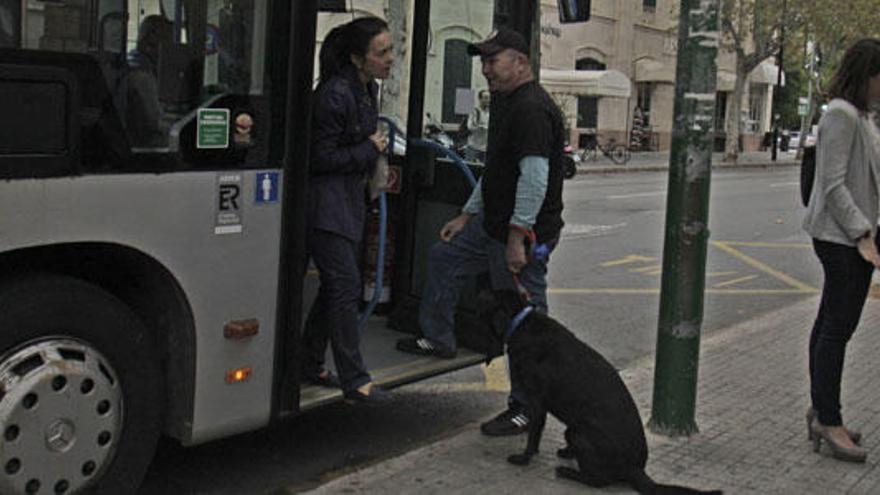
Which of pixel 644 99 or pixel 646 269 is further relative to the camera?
pixel 644 99

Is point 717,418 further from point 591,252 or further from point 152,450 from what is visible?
point 591,252

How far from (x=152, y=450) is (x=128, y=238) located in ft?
2.86

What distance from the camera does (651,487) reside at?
169 inches

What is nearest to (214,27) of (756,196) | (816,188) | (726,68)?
(816,188)

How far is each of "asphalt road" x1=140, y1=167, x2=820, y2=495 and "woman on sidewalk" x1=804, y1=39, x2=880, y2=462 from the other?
1963mm

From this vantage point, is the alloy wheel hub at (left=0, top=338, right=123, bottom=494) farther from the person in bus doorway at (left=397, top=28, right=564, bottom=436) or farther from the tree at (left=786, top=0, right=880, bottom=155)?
the tree at (left=786, top=0, right=880, bottom=155)

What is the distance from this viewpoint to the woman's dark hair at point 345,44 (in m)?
4.74

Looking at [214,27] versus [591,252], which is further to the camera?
[591,252]

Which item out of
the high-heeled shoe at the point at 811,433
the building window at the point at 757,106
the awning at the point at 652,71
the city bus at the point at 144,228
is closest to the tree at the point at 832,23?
the awning at the point at 652,71

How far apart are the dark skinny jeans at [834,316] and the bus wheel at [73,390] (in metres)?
3.04

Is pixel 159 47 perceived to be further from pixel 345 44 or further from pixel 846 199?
pixel 846 199

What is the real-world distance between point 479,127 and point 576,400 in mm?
1950

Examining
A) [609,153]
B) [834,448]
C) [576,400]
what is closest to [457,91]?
[576,400]

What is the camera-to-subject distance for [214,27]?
3896 mm
